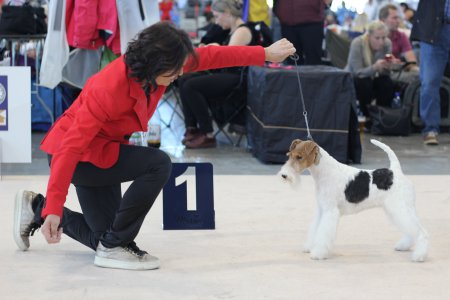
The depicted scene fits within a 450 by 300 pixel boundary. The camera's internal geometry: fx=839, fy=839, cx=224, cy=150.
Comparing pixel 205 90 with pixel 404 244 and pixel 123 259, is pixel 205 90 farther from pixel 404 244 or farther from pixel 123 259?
pixel 123 259

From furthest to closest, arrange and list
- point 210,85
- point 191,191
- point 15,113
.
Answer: point 210,85
point 15,113
point 191,191

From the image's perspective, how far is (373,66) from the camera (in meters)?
6.89

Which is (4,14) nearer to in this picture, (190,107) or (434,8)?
(190,107)

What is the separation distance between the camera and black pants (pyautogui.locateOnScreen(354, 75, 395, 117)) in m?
6.90

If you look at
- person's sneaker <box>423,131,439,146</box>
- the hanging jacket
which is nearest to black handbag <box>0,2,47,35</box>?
the hanging jacket

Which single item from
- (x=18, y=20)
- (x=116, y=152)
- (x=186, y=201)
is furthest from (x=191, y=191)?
(x=18, y=20)

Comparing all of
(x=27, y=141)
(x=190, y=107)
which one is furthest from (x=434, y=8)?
(x=27, y=141)

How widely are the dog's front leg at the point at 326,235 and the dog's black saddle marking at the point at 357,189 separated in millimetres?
72

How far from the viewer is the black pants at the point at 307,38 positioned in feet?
20.7

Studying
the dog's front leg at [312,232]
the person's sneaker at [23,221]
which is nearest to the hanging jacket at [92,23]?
the person's sneaker at [23,221]

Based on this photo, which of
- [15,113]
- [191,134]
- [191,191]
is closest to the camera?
[191,191]

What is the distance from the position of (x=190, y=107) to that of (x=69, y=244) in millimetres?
2763

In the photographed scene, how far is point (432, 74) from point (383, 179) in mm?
3165

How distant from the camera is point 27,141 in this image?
15.1 feet
